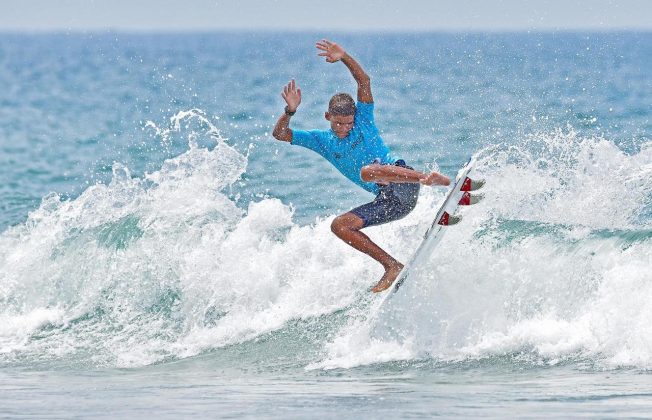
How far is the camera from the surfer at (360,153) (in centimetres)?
972

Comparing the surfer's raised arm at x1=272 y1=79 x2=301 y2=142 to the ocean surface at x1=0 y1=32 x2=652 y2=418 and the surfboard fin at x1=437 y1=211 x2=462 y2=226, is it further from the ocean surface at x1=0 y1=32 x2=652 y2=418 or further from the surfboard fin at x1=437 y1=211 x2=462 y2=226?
the ocean surface at x1=0 y1=32 x2=652 y2=418

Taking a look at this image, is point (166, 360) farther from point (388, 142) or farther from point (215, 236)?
point (388, 142)

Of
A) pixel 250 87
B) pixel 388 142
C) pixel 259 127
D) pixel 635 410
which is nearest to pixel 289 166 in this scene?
pixel 388 142

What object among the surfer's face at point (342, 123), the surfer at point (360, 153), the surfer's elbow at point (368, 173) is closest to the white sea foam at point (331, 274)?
the surfer at point (360, 153)

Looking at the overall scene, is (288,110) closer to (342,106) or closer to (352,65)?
(342,106)

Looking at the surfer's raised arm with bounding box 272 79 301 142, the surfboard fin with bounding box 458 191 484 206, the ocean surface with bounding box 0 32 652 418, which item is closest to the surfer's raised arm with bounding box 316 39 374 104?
the surfer's raised arm with bounding box 272 79 301 142

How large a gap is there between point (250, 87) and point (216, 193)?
122 feet

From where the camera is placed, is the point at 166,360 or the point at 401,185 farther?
the point at 166,360

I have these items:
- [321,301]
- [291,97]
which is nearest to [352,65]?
[291,97]

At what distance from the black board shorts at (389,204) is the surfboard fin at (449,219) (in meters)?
0.28

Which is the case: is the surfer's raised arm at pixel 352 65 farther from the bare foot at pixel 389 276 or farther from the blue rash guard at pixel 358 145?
the bare foot at pixel 389 276

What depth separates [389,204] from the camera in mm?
10109

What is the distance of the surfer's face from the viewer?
9.84m

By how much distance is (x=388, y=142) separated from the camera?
76.2 ft
